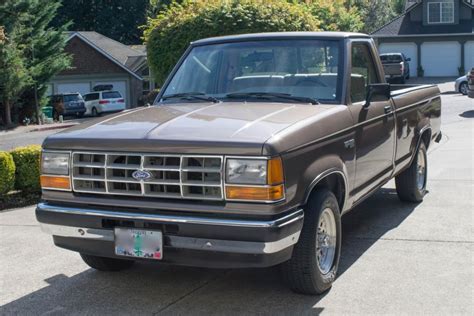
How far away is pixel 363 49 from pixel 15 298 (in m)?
3.92

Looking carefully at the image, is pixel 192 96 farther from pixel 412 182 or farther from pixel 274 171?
pixel 412 182

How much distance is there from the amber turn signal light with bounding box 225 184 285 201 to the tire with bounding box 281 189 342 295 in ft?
1.64

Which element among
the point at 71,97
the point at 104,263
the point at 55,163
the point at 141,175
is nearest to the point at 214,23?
the point at 104,263

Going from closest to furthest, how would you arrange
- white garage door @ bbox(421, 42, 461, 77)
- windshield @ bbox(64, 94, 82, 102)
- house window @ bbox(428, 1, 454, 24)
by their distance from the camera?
windshield @ bbox(64, 94, 82, 102) → white garage door @ bbox(421, 42, 461, 77) → house window @ bbox(428, 1, 454, 24)

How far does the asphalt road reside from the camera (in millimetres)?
4879

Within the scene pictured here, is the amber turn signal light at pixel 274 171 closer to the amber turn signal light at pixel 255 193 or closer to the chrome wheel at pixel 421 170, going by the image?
the amber turn signal light at pixel 255 193

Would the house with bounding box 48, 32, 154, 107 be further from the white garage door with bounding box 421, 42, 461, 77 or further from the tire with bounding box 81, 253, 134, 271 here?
the tire with bounding box 81, 253, 134, 271

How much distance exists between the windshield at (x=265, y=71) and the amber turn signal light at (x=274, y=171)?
1503 mm

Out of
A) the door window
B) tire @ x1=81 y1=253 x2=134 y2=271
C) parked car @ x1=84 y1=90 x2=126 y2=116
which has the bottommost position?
parked car @ x1=84 y1=90 x2=126 y2=116

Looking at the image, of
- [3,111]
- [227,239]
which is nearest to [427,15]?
[3,111]

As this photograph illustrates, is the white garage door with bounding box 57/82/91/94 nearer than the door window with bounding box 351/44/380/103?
No

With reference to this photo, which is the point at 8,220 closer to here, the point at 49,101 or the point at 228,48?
the point at 228,48

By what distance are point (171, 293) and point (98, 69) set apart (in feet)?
131

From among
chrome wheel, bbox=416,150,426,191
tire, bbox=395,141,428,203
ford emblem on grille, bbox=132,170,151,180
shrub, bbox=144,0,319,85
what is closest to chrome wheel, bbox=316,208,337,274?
ford emblem on grille, bbox=132,170,151,180
